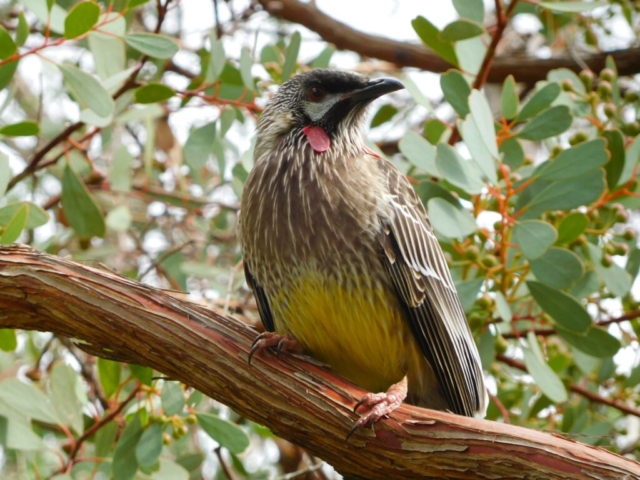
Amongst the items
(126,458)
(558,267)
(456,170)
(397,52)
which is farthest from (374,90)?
(126,458)

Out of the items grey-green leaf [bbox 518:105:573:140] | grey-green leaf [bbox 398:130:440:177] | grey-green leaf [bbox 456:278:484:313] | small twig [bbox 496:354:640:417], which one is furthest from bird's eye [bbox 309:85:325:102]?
small twig [bbox 496:354:640:417]

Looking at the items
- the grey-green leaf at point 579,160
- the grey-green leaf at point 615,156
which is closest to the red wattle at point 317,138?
the grey-green leaf at point 579,160

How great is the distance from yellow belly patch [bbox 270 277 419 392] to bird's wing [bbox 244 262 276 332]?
0.17 metres

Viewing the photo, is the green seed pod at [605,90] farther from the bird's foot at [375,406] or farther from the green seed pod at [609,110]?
the bird's foot at [375,406]

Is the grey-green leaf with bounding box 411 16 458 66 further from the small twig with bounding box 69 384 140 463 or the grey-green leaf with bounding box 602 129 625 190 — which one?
the small twig with bounding box 69 384 140 463

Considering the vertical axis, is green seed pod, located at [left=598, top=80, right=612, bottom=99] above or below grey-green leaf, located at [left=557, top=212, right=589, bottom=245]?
above

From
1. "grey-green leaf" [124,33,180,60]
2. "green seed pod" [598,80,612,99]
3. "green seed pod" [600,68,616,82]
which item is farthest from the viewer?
"green seed pod" [600,68,616,82]

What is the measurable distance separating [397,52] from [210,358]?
117 inches

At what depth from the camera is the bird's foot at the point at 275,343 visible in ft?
9.60

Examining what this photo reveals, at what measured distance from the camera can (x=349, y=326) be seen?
308 centimetres

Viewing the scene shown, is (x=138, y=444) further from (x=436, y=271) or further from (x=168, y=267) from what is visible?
(x=168, y=267)

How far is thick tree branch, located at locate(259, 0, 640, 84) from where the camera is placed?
5152 millimetres

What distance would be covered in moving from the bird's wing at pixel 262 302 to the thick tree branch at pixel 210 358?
0.51 meters

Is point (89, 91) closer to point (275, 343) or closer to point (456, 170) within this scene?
point (275, 343)
